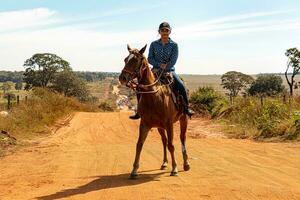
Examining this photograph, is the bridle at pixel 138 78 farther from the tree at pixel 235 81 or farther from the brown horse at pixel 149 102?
the tree at pixel 235 81

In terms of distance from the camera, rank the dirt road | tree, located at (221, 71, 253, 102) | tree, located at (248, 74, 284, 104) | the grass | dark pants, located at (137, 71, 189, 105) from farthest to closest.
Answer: tree, located at (221, 71, 253, 102), tree, located at (248, 74, 284, 104), the grass, dark pants, located at (137, 71, 189, 105), the dirt road

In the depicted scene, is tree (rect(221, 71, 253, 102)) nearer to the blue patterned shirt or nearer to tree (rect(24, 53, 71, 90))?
tree (rect(24, 53, 71, 90))

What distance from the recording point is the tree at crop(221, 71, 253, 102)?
286 feet

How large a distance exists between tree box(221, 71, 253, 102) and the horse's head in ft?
259

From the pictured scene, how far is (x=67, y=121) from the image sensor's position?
1028 inches

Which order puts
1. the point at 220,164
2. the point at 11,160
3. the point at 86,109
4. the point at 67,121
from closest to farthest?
the point at 220,164
the point at 11,160
the point at 67,121
the point at 86,109

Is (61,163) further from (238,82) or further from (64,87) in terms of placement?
(238,82)

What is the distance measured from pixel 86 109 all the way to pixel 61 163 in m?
27.7

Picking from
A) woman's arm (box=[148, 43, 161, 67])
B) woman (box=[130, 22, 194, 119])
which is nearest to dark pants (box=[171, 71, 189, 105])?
woman (box=[130, 22, 194, 119])

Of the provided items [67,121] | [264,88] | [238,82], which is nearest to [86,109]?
[67,121]

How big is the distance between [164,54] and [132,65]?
5.18ft

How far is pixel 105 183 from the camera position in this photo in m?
9.02

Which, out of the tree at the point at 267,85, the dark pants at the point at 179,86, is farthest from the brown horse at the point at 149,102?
the tree at the point at 267,85

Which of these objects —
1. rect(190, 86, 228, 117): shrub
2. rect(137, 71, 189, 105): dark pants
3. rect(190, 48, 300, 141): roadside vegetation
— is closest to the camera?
rect(137, 71, 189, 105): dark pants
